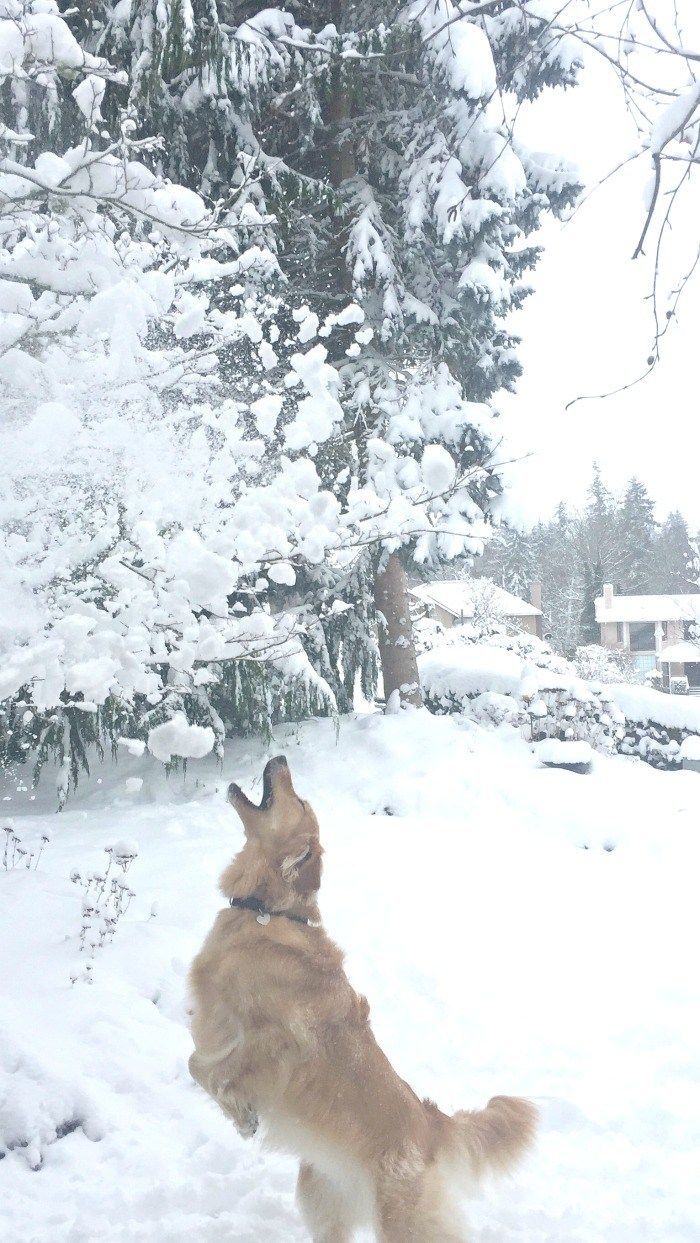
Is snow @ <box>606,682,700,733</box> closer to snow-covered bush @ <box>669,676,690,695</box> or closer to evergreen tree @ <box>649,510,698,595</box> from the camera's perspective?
snow-covered bush @ <box>669,676,690,695</box>

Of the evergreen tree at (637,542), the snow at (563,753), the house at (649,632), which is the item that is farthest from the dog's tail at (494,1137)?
the evergreen tree at (637,542)

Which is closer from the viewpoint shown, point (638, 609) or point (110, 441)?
point (110, 441)

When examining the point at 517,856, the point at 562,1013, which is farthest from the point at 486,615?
the point at 562,1013

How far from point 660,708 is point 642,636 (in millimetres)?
39743

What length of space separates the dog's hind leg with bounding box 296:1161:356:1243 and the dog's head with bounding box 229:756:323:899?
2.83ft

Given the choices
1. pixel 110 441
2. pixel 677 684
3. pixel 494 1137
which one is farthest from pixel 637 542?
pixel 494 1137

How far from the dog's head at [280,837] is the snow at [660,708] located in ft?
30.1

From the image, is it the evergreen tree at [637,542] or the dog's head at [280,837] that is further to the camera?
the evergreen tree at [637,542]

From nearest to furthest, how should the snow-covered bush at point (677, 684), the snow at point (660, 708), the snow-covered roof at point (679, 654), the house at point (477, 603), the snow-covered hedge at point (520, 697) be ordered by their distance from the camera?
the snow-covered hedge at point (520, 697) < the snow at point (660, 708) < the house at point (477, 603) < the snow-covered bush at point (677, 684) < the snow-covered roof at point (679, 654)

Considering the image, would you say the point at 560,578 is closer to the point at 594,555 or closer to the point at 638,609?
the point at 594,555

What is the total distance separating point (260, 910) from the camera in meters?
2.73

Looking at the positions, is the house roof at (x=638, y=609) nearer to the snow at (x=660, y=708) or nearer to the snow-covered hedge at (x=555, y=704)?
the snow at (x=660, y=708)

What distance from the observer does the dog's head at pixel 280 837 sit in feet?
9.11

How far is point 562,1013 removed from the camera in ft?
15.1
